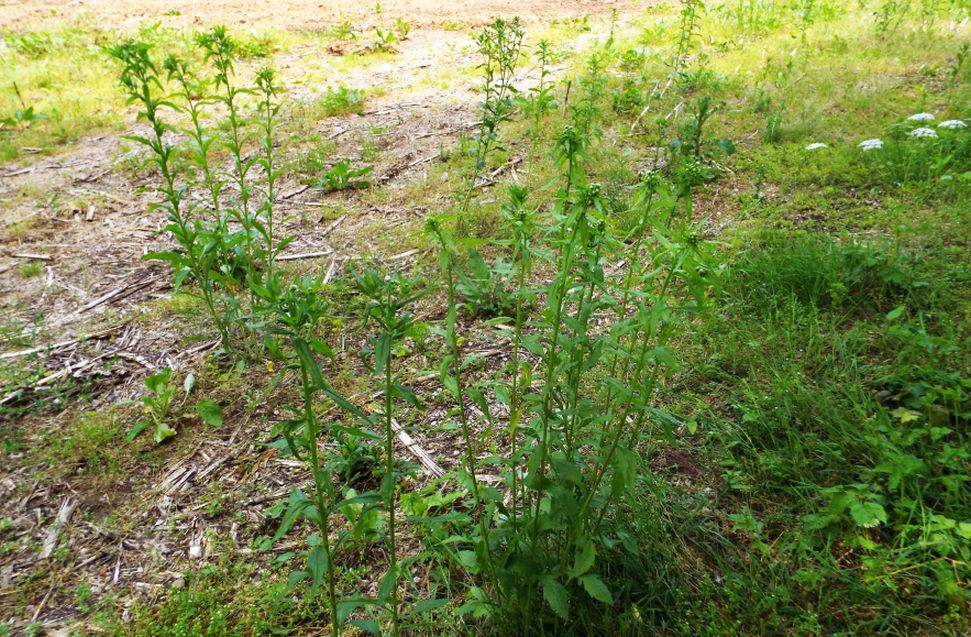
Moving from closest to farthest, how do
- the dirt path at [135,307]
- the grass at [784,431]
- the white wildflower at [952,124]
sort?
1. the grass at [784,431]
2. the dirt path at [135,307]
3. the white wildflower at [952,124]

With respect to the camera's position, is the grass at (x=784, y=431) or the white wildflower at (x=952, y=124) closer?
the grass at (x=784, y=431)

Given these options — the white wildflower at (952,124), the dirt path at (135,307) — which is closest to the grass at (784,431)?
the dirt path at (135,307)

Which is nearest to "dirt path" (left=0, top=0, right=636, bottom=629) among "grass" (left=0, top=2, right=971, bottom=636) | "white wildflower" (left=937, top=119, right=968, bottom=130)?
"grass" (left=0, top=2, right=971, bottom=636)

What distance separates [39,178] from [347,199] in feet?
9.34

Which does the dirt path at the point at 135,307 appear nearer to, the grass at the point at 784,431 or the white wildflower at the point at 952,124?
the grass at the point at 784,431

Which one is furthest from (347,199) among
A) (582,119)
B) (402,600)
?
(402,600)

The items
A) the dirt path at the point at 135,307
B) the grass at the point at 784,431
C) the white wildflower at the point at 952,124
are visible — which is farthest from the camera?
the white wildflower at the point at 952,124

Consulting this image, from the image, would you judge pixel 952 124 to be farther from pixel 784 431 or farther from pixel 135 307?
pixel 135 307

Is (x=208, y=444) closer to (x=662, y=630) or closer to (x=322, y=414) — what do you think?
(x=322, y=414)

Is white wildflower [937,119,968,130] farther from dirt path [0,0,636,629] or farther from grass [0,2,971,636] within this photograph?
dirt path [0,0,636,629]

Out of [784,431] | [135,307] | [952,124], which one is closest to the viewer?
[784,431]

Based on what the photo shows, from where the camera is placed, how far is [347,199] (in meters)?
4.70

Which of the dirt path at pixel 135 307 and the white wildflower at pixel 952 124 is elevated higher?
the white wildflower at pixel 952 124

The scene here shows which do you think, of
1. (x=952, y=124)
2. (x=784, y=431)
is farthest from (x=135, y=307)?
(x=952, y=124)
